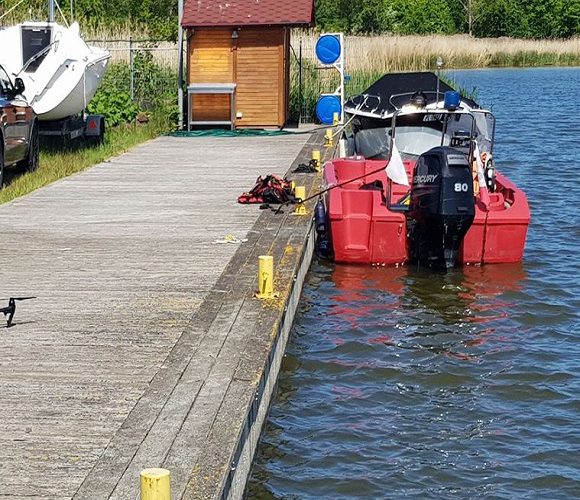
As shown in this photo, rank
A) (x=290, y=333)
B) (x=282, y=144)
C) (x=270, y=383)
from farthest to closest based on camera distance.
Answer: (x=282, y=144) < (x=290, y=333) < (x=270, y=383)

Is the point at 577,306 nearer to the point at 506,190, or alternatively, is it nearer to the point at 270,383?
the point at 506,190

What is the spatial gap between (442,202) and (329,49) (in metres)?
12.8

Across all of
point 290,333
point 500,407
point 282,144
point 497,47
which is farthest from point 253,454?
point 497,47

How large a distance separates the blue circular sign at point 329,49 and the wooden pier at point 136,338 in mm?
9398

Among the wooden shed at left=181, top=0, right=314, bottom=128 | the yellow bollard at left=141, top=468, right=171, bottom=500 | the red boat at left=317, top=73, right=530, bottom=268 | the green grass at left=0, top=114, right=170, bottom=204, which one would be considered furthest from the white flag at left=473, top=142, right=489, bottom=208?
the wooden shed at left=181, top=0, right=314, bottom=128

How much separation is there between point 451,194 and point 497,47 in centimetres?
5646

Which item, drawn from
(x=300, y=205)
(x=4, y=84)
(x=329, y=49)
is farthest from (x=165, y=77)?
(x=300, y=205)

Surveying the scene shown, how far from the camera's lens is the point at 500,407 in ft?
31.6

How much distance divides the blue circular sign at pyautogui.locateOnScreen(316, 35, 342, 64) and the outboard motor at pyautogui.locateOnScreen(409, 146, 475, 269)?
1194cm

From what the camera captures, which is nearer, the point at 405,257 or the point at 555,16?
the point at 405,257

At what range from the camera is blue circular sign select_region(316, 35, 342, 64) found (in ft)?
81.9

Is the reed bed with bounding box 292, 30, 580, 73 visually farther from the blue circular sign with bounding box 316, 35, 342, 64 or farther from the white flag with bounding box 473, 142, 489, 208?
the white flag with bounding box 473, 142, 489, 208

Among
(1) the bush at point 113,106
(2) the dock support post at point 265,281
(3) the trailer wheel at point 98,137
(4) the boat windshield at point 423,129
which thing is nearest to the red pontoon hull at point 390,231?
(4) the boat windshield at point 423,129

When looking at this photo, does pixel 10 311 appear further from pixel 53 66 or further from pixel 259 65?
pixel 259 65
